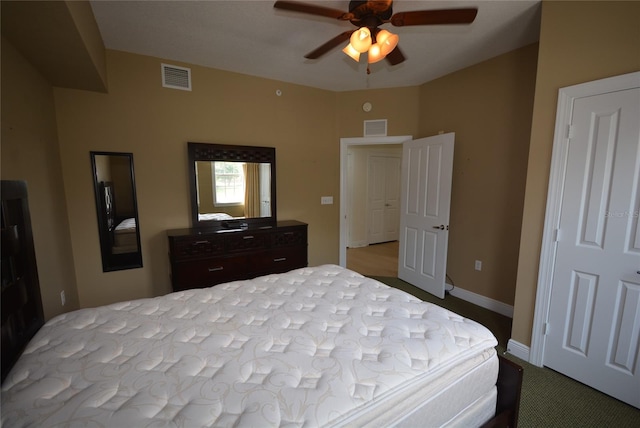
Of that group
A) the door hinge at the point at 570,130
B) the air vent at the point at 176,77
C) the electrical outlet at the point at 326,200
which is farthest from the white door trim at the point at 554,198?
the air vent at the point at 176,77

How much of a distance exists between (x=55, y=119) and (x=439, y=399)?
3.56m

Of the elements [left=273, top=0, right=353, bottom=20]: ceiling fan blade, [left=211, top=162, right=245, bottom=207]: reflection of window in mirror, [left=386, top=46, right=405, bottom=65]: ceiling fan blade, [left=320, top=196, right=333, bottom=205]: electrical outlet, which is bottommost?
[left=320, top=196, right=333, bottom=205]: electrical outlet

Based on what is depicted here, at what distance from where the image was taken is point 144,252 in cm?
291

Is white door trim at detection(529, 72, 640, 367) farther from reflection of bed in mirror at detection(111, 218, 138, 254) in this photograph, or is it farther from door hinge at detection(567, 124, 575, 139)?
reflection of bed in mirror at detection(111, 218, 138, 254)

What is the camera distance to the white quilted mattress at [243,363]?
2.82 feet

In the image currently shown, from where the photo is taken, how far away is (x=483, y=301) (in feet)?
10.1

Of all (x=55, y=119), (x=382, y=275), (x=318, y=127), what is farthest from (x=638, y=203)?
(x=55, y=119)

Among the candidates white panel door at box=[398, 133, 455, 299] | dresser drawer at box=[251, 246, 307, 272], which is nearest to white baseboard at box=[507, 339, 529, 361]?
white panel door at box=[398, 133, 455, 299]

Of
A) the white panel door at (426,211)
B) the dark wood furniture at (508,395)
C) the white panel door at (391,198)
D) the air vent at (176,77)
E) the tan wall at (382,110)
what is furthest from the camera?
the white panel door at (391,198)

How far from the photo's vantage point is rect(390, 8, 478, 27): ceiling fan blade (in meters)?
1.54

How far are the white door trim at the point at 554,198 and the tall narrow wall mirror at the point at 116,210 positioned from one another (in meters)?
3.68

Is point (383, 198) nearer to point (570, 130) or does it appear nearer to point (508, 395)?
point (570, 130)

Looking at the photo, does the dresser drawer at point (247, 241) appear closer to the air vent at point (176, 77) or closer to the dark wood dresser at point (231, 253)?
the dark wood dresser at point (231, 253)

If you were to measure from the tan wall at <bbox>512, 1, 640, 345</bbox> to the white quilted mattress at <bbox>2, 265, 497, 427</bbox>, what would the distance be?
1.15 m
